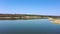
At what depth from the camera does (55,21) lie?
1780cm

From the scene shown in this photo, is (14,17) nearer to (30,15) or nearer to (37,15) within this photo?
(30,15)

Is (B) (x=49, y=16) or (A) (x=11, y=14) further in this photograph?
(B) (x=49, y=16)

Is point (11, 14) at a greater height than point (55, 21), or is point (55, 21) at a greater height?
point (11, 14)

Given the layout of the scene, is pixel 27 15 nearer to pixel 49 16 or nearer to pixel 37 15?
pixel 37 15

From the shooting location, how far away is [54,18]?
17219mm

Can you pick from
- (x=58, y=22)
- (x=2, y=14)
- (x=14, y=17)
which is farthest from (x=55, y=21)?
(x=2, y=14)

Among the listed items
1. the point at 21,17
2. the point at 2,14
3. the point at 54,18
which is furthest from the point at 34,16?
the point at 2,14

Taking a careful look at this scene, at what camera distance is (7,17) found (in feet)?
52.6

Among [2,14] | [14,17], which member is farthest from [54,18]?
[2,14]

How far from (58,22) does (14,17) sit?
652 cm

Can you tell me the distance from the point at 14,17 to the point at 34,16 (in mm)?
2802

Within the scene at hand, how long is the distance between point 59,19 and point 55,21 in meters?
0.74

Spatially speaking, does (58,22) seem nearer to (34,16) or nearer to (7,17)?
(34,16)

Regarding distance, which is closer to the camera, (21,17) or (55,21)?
Result: (21,17)
